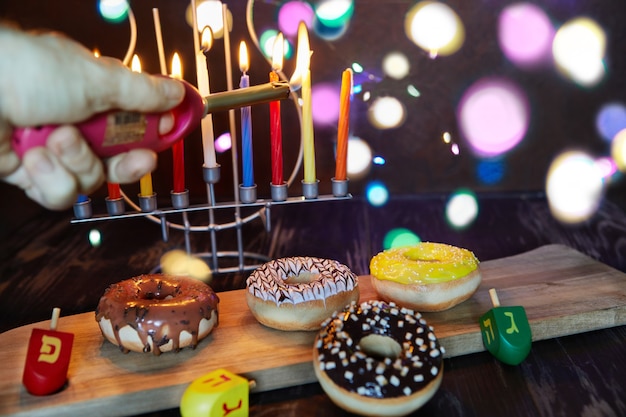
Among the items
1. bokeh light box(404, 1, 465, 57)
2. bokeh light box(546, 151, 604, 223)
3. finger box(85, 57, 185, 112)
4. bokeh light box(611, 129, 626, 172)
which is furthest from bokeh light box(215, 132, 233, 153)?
bokeh light box(611, 129, 626, 172)

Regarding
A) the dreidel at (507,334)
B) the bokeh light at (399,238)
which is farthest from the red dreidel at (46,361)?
the bokeh light at (399,238)

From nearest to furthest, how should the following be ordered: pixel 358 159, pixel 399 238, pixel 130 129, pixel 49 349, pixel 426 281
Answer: pixel 130 129, pixel 49 349, pixel 426 281, pixel 399 238, pixel 358 159

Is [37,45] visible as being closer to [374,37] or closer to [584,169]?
[374,37]

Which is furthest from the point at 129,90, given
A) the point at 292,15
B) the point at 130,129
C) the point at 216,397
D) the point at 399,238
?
the point at 292,15

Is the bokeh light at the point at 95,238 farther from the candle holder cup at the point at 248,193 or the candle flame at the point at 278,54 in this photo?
the candle flame at the point at 278,54

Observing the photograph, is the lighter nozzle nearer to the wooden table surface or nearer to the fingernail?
the fingernail

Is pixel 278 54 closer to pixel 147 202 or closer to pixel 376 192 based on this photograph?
pixel 147 202
